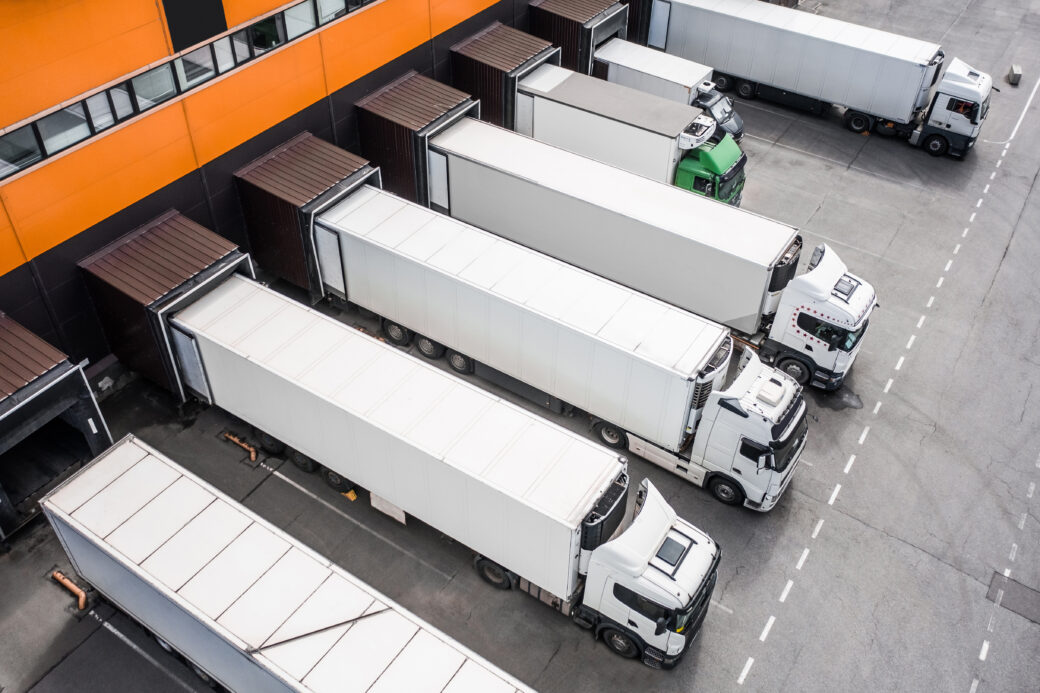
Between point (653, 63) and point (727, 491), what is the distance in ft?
71.7

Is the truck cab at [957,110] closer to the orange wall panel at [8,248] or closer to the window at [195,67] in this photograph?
the window at [195,67]

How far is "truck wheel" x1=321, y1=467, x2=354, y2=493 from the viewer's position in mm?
23172

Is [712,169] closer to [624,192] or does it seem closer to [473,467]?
[624,192]

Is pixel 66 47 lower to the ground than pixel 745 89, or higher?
higher

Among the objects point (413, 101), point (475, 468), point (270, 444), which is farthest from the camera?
point (413, 101)

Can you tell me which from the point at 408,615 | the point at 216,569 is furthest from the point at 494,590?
the point at 216,569

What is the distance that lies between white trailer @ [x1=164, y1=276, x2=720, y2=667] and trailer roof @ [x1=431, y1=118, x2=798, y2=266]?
9.49 m

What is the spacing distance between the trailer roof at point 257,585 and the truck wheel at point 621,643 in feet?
14.8

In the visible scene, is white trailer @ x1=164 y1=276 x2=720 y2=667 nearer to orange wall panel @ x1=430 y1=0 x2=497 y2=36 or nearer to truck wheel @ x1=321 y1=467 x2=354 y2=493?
truck wheel @ x1=321 y1=467 x2=354 y2=493

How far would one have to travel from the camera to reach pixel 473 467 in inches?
758

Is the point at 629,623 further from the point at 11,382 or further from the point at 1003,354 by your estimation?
the point at 1003,354

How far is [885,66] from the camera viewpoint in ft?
124

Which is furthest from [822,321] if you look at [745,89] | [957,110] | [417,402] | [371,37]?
[745,89]

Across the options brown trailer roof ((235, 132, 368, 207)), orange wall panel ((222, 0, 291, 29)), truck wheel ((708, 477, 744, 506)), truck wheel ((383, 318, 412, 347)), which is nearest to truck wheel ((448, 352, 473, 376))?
truck wheel ((383, 318, 412, 347))
